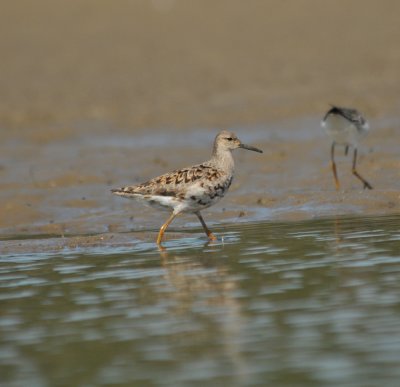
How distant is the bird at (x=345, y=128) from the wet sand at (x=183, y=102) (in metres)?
0.40

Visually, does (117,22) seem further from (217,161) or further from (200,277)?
(200,277)

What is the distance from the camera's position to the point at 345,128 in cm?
1761

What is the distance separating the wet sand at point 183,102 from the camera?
1656cm

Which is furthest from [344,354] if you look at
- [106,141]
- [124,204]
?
[106,141]

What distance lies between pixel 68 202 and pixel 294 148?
4968 millimetres

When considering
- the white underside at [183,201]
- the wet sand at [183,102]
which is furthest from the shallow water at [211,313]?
the wet sand at [183,102]

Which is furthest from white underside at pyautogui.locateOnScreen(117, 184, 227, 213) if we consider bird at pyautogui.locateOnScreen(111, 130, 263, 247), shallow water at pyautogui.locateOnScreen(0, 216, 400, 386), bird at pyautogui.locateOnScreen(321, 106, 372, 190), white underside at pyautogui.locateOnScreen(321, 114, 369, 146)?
white underside at pyautogui.locateOnScreen(321, 114, 369, 146)

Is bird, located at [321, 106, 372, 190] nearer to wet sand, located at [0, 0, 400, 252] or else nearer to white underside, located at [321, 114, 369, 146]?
white underside, located at [321, 114, 369, 146]

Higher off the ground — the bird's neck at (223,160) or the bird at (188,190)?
the bird's neck at (223,160)

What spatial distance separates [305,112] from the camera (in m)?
23.2

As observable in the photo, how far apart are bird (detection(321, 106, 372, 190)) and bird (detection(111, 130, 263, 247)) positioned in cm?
351

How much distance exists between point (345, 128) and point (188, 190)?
4.85 metres

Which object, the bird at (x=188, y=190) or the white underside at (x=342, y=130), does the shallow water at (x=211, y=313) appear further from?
the white underside at (x=342, y=130)

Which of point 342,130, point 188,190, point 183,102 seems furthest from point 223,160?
point 183,102
